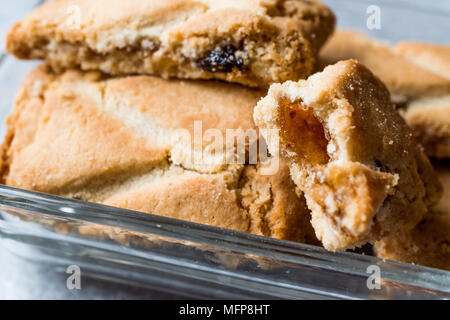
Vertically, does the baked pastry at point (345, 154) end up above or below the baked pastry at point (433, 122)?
below

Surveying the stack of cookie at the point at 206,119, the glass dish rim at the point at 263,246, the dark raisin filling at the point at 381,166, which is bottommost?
the glass dish rim at the point at 263,246

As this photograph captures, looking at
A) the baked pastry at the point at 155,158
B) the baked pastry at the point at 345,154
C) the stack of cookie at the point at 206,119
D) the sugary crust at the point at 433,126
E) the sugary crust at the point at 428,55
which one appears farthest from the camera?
the sugary crust at the point at 428,55

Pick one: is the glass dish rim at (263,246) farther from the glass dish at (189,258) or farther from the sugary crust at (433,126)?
the sugary crust at (433,126)

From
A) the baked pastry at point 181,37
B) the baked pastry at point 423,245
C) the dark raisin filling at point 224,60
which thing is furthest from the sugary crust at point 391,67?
the baked pastry at point 423,245

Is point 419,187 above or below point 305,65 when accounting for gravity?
below

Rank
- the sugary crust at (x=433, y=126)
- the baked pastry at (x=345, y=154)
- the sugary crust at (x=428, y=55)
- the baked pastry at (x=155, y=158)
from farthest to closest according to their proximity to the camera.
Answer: the sugary crust at (x=428, y=55) < the sugary crust at (x=433, y=126) < the baked pastry at (x=155, y=158) < the baked pastry at (x=345, y=154)

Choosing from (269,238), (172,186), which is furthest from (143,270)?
(269,238)

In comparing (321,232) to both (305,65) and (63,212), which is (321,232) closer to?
(305,65)
